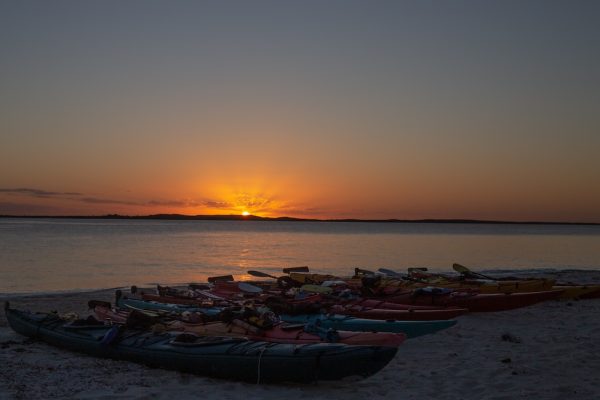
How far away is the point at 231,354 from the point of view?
256 inches

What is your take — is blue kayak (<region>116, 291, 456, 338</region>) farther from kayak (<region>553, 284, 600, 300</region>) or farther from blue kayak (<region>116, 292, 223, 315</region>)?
kayak (<region>553, 284, 600, 300</region>)

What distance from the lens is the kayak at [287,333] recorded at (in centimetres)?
648

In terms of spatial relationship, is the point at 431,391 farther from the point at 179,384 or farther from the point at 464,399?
the point at 179,384

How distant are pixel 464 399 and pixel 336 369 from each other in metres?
1.40

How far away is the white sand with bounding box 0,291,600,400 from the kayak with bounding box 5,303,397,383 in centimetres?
13

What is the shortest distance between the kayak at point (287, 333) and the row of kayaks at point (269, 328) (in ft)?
0.04

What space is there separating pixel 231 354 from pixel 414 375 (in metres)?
2.30

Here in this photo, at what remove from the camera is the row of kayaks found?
6.22m

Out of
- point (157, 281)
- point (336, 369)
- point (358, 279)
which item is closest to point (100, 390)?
point (336, 369)

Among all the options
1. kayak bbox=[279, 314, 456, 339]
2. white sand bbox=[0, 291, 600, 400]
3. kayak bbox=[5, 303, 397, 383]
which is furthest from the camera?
kayak bbox=[279, 314, 456, 339]

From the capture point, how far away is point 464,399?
5.83 m

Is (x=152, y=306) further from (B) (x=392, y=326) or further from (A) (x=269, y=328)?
(B) (x=392, y=326)

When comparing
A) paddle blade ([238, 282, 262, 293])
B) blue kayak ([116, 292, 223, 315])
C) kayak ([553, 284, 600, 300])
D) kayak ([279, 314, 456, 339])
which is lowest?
blue kayak ([116, 292, 223, 315])

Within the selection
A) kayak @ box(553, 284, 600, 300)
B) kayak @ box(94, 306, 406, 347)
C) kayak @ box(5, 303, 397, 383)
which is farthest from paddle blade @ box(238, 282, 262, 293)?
kayak @ box(553, 284, 600, 300)
